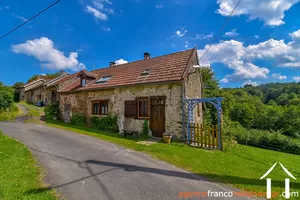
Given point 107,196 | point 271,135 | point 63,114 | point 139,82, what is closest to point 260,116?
point 271,135

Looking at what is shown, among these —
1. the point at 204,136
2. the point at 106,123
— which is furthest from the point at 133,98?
the point at 204,136

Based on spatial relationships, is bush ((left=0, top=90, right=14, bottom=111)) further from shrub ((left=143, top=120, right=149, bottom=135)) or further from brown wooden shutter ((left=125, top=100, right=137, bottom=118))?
shrub ((left=143, top=120, right=149, bottom=135))

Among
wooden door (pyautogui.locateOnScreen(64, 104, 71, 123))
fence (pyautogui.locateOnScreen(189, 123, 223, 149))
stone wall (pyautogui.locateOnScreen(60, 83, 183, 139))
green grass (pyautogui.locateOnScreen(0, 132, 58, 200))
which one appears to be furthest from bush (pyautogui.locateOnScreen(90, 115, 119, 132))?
green grass (pyautogui.locateOnScreen(0, 132, 58, 200))

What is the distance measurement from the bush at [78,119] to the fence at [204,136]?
10019 mm

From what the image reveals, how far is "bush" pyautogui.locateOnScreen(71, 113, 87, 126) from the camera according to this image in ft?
47.4

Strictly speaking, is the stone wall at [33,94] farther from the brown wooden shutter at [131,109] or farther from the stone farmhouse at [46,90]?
the brown wooden shutter at [131,109]

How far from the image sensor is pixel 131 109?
11.5 metres

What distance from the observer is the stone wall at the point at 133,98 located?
31.7ft

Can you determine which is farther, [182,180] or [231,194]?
[182,180]

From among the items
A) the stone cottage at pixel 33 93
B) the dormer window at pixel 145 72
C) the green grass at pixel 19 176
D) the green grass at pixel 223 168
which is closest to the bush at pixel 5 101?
the stone cottage at pixel 33 93

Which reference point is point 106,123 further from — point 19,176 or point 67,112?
point 19,176

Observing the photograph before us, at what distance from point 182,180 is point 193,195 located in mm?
758

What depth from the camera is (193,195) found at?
374 cm

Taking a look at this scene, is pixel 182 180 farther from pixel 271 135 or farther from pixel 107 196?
pixel 271 135
